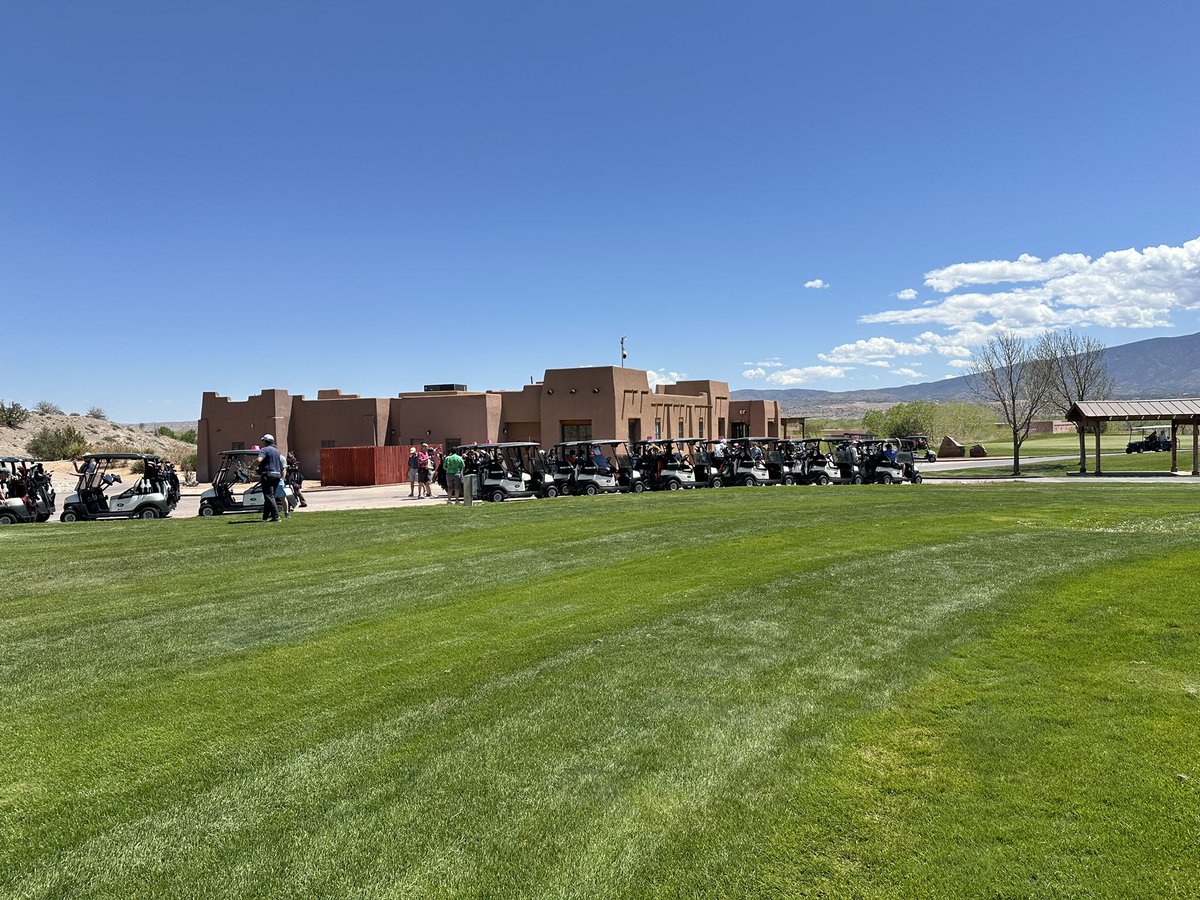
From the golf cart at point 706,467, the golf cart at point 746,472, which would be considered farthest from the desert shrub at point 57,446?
the golf cart at point 746,472

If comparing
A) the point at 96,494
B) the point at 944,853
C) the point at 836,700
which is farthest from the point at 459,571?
the point at 96,494

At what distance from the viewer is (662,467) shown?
74.8 ft

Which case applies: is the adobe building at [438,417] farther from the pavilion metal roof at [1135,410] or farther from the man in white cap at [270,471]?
the man in white cap at [270,471]

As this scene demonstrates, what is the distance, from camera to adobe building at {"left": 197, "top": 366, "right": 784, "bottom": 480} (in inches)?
1416

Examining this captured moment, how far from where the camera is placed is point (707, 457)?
23.7 m

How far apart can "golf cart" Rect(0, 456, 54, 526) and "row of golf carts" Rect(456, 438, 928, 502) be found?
9118 millimetres

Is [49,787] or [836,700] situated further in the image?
[836,700]

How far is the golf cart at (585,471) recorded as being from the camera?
72.3ft

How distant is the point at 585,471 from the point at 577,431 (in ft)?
47.6

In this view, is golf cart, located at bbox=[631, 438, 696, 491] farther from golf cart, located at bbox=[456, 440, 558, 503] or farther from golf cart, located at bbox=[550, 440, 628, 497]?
golf cart, located at bbox=[456, 440, 558, 503]

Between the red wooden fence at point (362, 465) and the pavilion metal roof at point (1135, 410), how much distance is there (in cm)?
2586

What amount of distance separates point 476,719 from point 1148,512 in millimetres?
12978

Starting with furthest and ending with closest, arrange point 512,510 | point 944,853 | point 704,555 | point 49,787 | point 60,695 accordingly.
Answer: point 512,510 → point 704,555 → point 60,695 → point 49,787 → point 944,853

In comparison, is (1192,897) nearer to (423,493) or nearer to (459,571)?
(459,571)
